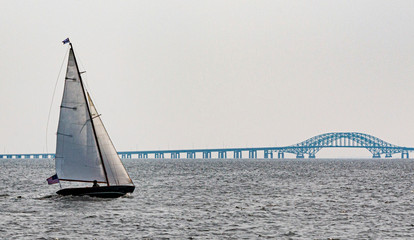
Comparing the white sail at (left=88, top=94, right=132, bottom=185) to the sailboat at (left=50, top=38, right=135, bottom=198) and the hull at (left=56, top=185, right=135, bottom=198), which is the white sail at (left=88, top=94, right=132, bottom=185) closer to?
the sailboat at (left=50, top=38, right=135, bottom=198)

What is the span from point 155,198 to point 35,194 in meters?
11.5

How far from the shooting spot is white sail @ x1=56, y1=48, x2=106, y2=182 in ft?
146

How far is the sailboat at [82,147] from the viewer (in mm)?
44625

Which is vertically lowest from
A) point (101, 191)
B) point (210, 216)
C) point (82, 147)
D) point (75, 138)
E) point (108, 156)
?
point (210, 216)

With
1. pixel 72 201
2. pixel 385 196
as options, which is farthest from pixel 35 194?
pixel 385 196

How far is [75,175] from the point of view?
45.7 metres

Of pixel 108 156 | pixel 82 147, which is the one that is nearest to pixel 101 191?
pixel 108 156

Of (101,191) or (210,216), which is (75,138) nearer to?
(101,191)

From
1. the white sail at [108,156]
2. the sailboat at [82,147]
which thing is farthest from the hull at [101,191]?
the white sail at [108,156]

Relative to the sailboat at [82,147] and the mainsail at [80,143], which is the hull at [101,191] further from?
the mainsail at [80,143]

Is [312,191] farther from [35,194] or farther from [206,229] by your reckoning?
[206,229]

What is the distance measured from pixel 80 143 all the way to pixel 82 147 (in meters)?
0.32

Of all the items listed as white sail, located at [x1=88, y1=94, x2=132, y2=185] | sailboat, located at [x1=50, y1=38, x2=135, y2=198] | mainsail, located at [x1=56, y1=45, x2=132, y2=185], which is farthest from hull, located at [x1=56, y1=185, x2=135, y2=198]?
white sail, located at [x1=88, y1=94, x2=132, y2=185]

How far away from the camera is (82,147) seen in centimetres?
4575
